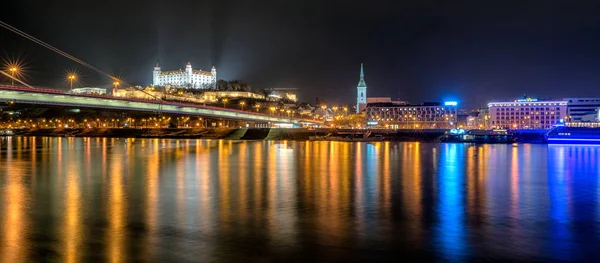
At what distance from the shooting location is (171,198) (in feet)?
42.1

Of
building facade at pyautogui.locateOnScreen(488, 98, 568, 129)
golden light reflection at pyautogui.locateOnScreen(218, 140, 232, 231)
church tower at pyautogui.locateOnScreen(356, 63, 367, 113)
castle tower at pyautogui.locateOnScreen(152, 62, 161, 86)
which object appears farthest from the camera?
castle tower at pyautogui.locateOnScreen(152, 62, 161, 86)

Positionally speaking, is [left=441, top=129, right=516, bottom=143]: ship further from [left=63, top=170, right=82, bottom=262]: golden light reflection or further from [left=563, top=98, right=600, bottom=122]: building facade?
[left=563, top=98, right=600, bottom=122]: building facade

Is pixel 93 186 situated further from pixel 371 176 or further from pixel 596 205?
pixel 596 205

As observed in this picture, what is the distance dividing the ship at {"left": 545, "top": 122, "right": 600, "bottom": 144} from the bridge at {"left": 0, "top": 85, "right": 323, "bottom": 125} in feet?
166

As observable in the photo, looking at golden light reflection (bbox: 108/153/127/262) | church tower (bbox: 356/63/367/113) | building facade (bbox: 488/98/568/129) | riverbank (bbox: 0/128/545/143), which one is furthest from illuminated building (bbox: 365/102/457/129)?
golden light reflection (bbox: 108/153/127/262)

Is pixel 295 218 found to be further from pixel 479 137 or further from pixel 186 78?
pixel 186 78

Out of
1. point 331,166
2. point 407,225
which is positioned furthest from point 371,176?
point 407,225

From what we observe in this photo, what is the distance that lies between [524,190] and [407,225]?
298 inches

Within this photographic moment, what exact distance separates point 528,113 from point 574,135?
7050cm

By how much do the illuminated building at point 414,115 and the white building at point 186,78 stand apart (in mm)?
72024

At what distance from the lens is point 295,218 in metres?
10.2

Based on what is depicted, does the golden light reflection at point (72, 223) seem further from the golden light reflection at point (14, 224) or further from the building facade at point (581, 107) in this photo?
the building facade at point (581, 107)

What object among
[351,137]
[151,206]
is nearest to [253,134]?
[351,137]

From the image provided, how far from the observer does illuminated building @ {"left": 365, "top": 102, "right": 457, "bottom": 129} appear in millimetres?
137500
